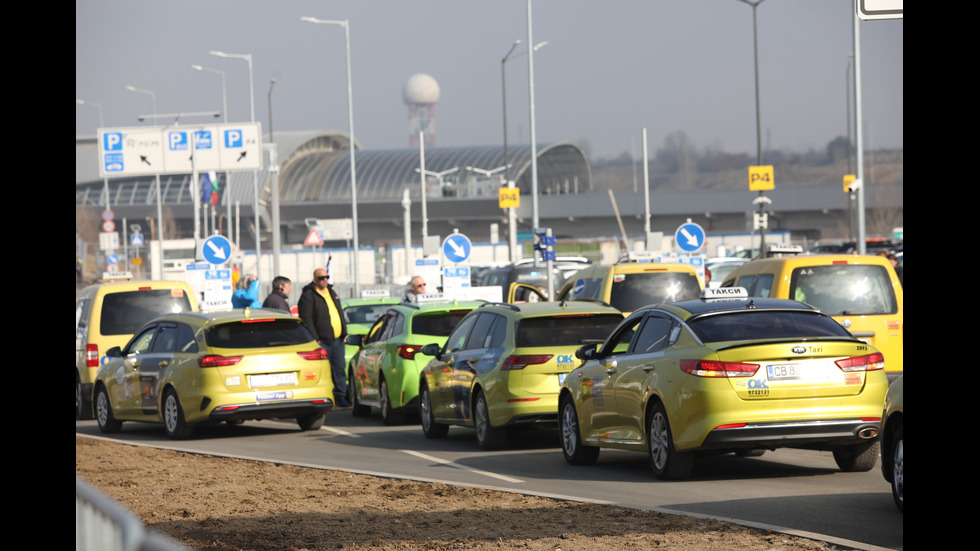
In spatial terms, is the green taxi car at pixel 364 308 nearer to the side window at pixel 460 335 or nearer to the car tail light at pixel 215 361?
the car tail light at pixel 215 361

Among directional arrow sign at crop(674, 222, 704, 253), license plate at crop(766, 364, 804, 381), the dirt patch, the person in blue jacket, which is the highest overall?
directional arrow sign at crop(674, 222, 704, 253)

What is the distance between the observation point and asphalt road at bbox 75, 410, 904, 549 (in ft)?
30.9

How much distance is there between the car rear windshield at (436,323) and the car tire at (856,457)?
276 inches

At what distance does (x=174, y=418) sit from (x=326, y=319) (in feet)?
11.8

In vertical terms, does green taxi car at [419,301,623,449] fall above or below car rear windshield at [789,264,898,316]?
below

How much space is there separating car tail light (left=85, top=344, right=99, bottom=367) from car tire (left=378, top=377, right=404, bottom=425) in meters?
4.66

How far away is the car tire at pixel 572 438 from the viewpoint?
42.8ft

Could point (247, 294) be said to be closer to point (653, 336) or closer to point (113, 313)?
point (113, 313)

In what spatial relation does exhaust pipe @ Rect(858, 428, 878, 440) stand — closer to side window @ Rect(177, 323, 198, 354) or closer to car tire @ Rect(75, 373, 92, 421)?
side window @ Rect(177, 323, 198, 354)

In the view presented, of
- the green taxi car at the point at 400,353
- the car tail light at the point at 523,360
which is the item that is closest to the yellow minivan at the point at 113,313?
the green taxi car at the point at 400,353

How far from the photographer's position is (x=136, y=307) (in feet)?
69.0

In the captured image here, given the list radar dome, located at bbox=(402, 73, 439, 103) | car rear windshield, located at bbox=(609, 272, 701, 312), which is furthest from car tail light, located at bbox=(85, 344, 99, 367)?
radar dome, located at bbox=(402, 73, 439, 103)
